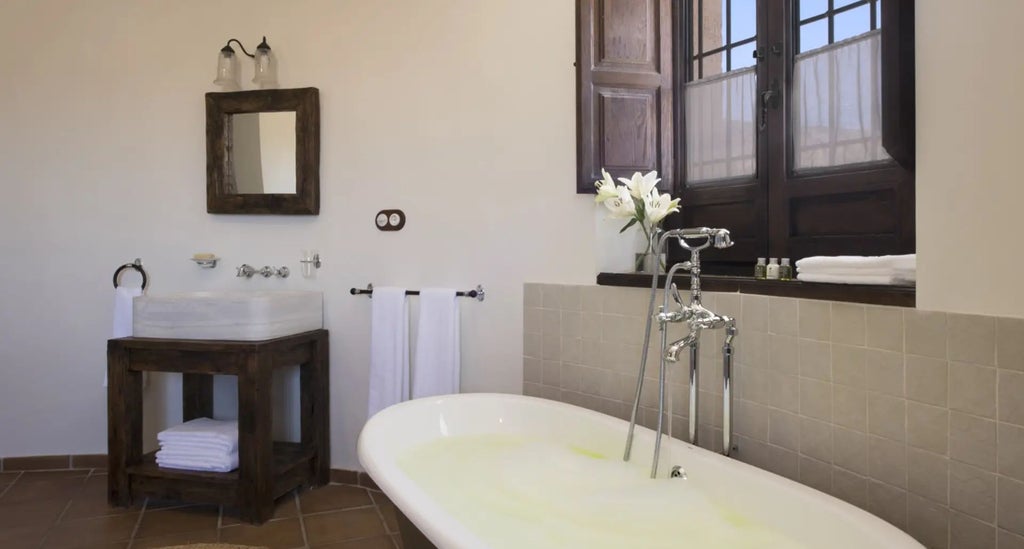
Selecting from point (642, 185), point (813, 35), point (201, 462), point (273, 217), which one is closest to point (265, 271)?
point (273, 217)

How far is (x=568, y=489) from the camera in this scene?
74.8 inches

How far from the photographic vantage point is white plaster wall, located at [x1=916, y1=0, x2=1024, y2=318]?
1.28 m

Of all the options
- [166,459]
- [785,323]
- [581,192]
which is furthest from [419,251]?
[785,323]

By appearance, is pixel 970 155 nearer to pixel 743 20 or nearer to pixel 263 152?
pixel 743 20

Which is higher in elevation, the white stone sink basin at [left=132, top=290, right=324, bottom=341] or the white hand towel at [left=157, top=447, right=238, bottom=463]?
the white stone sink basin at [left=132, top=290, right=324, bottom=341]

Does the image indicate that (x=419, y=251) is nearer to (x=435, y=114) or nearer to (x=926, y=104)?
(x=435, y=114)

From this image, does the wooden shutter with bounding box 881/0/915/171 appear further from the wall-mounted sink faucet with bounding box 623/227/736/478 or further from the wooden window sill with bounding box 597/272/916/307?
the wall-mounted sink faucet with bounding box 623/227/736/478

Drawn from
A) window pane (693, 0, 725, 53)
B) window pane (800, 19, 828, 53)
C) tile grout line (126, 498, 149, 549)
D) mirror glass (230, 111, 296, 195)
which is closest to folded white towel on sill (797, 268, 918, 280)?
window pane (800, 19, 828, 53)

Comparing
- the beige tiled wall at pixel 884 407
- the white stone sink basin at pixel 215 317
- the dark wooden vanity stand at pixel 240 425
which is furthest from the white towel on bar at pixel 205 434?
the beige tiled wall at pixel 884 407

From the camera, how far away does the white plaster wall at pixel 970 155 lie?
128cm

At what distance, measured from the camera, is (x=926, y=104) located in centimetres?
146

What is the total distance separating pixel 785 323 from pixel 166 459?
2472 mm

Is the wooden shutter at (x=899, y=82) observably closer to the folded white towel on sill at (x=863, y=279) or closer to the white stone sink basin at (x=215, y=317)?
the folded white towel on sill at (x=863, y=279)

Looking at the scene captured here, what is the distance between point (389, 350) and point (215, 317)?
726 millimetres
